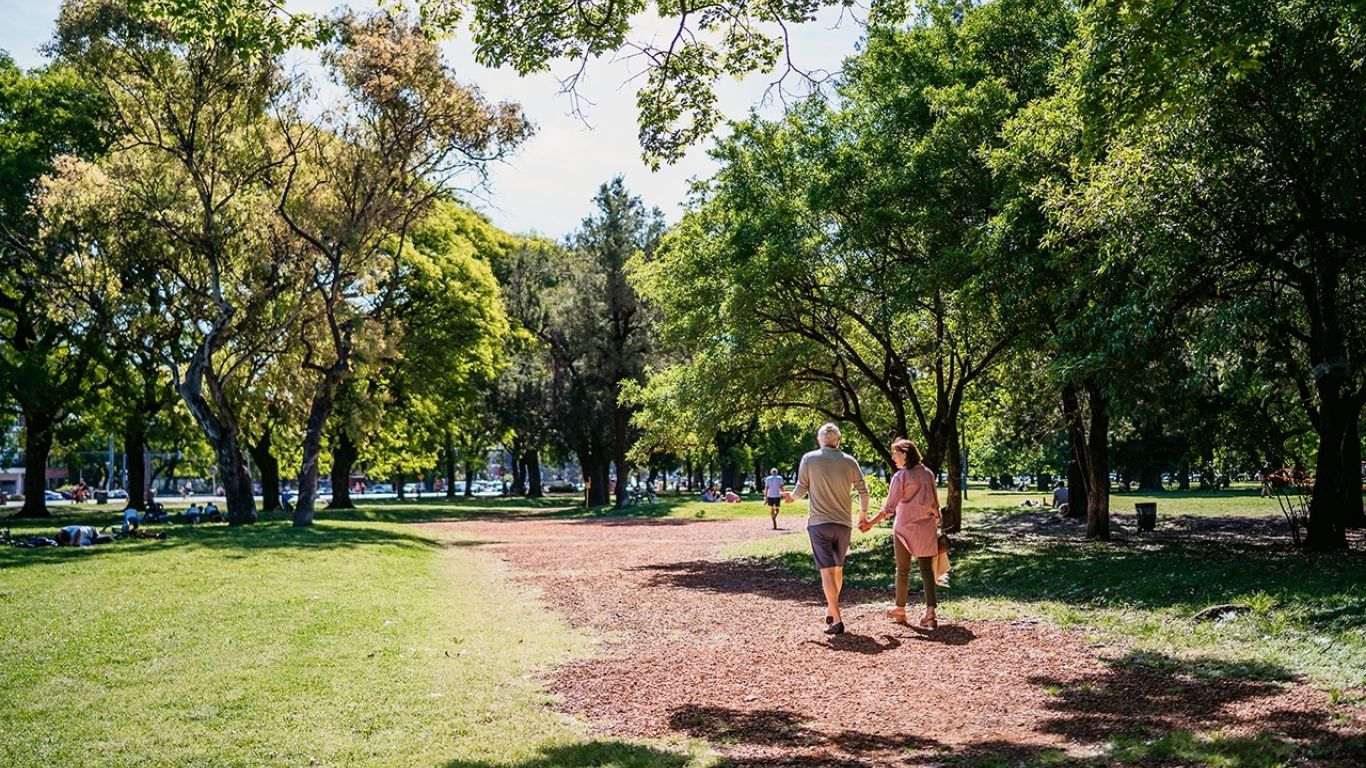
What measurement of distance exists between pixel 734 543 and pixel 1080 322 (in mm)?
13170

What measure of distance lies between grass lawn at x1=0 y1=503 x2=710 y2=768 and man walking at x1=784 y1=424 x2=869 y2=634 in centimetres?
257

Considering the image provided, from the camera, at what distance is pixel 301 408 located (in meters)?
32.7

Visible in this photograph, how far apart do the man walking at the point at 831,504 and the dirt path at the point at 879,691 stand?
587 millimetres

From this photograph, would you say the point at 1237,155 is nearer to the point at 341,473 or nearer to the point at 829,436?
the point at 829,436

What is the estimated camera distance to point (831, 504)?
1011cm

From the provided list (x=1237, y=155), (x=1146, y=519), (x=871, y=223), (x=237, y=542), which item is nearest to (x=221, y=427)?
(x=237, y=542)

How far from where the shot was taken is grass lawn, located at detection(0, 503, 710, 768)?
6.20m

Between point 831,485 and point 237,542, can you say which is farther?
point 237,542

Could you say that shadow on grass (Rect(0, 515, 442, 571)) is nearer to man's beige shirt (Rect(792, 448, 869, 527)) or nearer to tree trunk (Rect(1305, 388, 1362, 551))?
man's beige shirt (Rect(792, 448, 869, 527))

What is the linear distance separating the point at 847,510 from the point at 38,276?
2747 centimetres

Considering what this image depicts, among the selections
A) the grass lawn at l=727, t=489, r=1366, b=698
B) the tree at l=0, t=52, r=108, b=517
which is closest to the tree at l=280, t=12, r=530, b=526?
the tree at l=0, t=52, r=108, b=517

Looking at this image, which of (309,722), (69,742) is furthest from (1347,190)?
(69,742)

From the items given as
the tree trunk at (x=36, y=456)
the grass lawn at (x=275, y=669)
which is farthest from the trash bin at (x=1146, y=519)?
the tree trunk at (x=36, y=456)

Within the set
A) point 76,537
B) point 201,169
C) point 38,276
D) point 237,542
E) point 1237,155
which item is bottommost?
point 237,542
